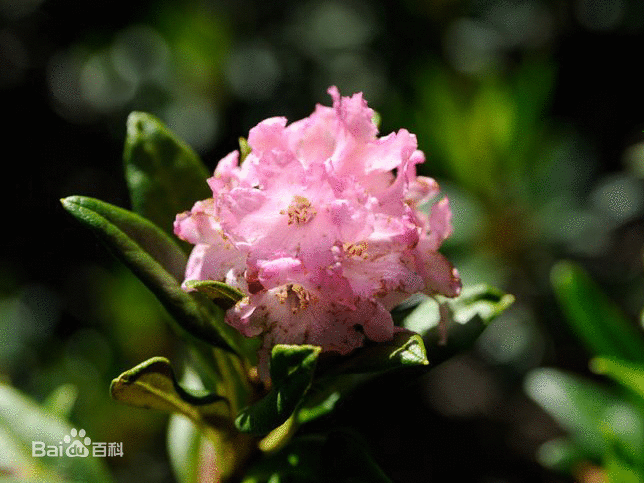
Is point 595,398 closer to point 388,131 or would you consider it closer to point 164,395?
point 164,395

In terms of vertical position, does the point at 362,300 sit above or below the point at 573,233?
above

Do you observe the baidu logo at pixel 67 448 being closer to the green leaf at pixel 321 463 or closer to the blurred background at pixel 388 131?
the green leaf at pixel 321 463

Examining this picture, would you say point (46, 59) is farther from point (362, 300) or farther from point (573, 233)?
point (362, 300)

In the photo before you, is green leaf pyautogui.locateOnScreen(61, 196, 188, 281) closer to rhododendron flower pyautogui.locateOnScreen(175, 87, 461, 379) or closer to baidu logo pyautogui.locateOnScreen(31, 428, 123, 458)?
rhododendron flower pyautogui.locateOnScreen(175, 87, 461, 379)

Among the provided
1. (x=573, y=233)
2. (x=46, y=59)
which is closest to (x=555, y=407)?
(x=573, y=233)

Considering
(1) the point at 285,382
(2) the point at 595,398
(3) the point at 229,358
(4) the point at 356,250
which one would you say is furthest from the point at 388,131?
(1) the point at 285,382

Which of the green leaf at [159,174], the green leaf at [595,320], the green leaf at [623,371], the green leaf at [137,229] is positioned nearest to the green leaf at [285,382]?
the green leaf at [137,229]

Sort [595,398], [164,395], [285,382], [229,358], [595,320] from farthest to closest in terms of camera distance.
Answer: [595,398] < [595,320] < [229,358] < [164,395] < [285,382]
